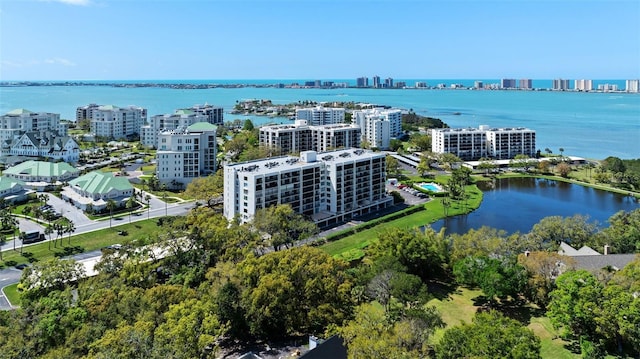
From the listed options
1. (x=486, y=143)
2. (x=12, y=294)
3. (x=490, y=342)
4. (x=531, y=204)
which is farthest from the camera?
(x=486, y=143)

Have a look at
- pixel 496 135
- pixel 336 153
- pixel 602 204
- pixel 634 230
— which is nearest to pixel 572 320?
pixel 634 230

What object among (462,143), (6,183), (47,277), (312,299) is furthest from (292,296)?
(462,143)

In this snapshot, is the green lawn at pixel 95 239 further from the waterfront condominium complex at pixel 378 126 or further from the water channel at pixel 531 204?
the waterfront condominium complex at pixel 378 126

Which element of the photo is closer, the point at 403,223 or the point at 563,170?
the point at 403,223

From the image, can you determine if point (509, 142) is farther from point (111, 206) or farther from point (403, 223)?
point (111, 206)

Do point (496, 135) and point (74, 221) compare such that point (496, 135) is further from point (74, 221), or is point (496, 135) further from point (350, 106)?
point (350, 106)

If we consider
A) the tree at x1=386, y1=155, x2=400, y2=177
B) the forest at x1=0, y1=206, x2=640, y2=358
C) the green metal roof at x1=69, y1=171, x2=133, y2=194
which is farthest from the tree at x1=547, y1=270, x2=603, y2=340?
the tree at x1=386, y1=155, x2=400, y2=177

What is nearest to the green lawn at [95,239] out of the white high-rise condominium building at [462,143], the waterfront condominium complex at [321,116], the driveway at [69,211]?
the driveway at [69,211]

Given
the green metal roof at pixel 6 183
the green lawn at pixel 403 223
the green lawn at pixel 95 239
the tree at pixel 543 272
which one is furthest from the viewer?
the green metal roof at pixel 6 183
